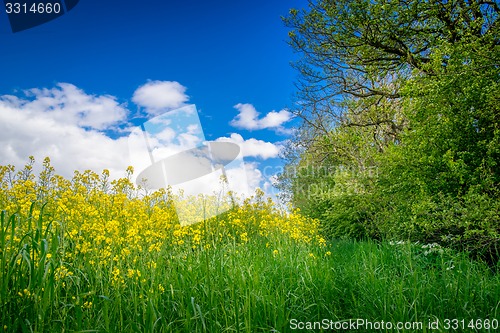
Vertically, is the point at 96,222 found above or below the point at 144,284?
above

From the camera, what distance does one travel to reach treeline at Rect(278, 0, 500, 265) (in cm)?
633

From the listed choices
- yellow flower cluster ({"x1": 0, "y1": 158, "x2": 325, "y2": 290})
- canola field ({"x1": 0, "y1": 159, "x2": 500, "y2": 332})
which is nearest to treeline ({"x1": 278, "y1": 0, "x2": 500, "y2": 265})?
canola field ({"x1": 0, "y1": 159, "x2": 500, "y2": 332})

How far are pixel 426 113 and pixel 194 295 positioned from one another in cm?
607

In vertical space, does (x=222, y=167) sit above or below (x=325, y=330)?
above

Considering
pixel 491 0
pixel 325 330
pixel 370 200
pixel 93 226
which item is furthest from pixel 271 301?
pixel 491 0

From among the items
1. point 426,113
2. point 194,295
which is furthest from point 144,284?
point 426,113

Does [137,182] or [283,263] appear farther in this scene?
[137,182]

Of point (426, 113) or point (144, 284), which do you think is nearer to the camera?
point (144, 284)

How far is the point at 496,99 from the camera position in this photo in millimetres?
6113

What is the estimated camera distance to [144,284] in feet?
10.7

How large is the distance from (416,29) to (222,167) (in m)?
Answer: 5.73

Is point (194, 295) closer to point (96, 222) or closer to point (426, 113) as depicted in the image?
point (96, 222)

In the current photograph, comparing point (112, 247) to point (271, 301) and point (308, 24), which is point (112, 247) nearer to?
point (271, 301)

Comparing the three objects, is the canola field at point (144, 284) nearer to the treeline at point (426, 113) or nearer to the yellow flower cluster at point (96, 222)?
the yellow flower cluster at point (96, 222)
